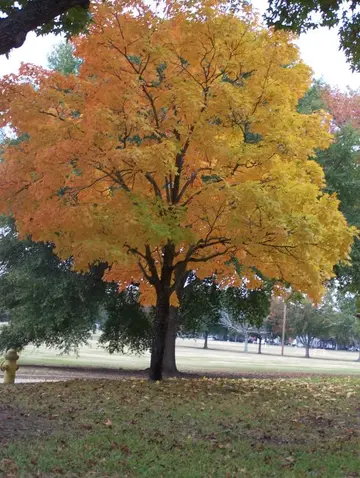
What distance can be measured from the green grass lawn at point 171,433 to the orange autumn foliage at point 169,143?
9.86ft

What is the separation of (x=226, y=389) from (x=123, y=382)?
237 cm

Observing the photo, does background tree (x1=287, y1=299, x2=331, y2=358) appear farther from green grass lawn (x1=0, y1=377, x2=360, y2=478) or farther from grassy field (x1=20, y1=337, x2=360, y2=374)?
green grass lawn (x1=0, y1=377, x2=360, y2=478)

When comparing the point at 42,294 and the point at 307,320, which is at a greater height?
the point at 307,320

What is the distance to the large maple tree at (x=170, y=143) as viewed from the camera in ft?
41.1

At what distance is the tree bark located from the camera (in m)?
6.79

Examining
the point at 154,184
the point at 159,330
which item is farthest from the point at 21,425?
the point at 159,330

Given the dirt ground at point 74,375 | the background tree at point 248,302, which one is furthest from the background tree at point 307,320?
the dirt ground at point 74,375

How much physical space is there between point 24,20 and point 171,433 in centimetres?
522

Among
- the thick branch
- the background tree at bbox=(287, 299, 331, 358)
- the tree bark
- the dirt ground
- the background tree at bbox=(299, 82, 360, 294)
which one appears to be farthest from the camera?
the background tree at bbox=(287, 299, 331, 358)

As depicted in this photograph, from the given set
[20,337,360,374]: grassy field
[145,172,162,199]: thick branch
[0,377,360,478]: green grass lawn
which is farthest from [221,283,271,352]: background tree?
[0,377,360,478]: green grass lawn

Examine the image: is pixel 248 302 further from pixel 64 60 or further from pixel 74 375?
pixel 64 60

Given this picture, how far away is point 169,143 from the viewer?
12461 mm

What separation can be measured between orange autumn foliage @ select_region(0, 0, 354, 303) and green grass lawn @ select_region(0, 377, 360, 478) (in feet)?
9.86

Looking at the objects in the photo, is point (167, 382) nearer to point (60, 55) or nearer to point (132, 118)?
point (132, 118)
